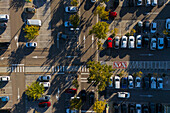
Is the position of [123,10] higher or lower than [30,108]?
higher

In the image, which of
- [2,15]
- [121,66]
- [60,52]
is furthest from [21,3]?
[121,66]

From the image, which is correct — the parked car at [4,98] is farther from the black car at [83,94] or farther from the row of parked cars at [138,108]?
the row of parked cars at [138,108]

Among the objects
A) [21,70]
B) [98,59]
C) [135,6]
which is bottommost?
[21,70]

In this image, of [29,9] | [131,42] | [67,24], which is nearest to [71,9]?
[67,24]

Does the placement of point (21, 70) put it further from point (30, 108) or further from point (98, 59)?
point (98, 59)

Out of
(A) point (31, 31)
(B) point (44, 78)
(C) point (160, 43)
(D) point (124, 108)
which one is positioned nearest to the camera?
(A) point (31, 31)

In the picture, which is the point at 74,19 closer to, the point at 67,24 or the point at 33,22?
the point at 67,24
